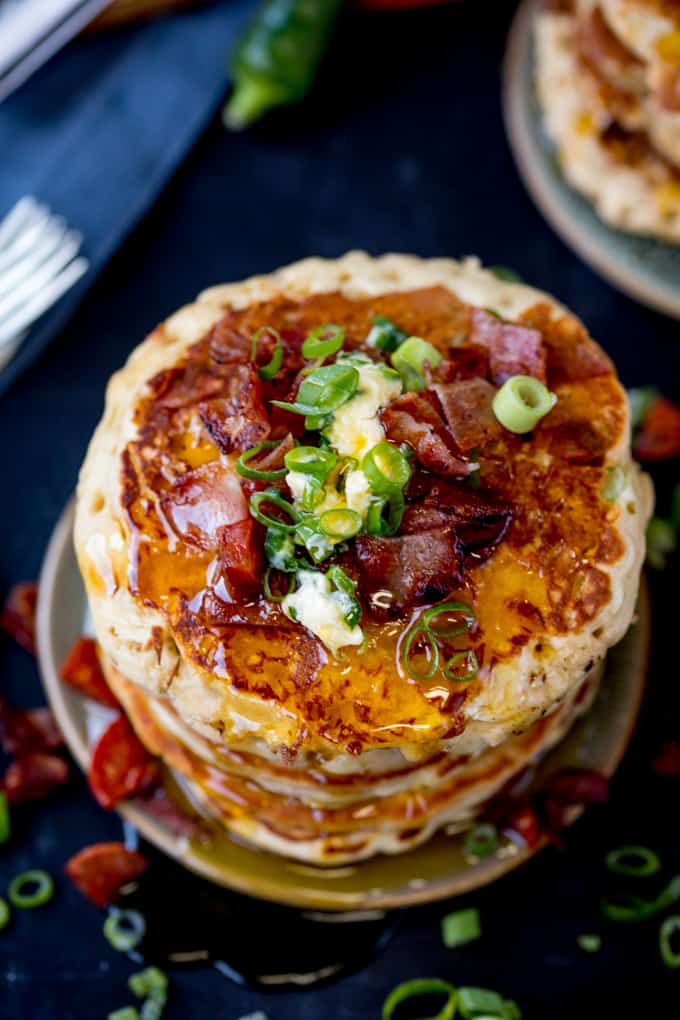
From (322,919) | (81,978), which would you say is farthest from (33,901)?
(322,919)

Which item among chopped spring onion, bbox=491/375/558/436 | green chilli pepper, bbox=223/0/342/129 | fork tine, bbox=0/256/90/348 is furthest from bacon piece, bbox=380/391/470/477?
green chilli pepper, bbox=223/0/342/129

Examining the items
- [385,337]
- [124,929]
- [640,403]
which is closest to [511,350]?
[385,337]

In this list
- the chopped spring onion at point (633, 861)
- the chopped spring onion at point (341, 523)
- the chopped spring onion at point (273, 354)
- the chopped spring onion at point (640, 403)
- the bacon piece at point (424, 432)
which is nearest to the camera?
the chopped spring onion at point (341, 523)

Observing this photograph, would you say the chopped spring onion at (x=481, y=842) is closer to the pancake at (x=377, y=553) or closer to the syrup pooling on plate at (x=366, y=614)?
the pancake at (x=377, y=553)

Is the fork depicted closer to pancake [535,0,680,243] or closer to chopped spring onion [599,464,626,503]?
pancake [535,0,680,243]

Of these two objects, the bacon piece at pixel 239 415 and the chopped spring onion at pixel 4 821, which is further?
the chopped spring onion at pixel 4 821

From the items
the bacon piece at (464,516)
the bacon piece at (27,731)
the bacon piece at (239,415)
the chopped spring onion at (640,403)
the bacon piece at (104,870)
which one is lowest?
the chopped spring onion at (640,403)

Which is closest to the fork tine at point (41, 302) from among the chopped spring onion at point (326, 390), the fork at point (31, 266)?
the fork at point (31, 266)

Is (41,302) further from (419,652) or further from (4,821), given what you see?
(419,652)

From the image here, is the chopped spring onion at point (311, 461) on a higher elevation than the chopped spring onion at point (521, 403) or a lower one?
higher
